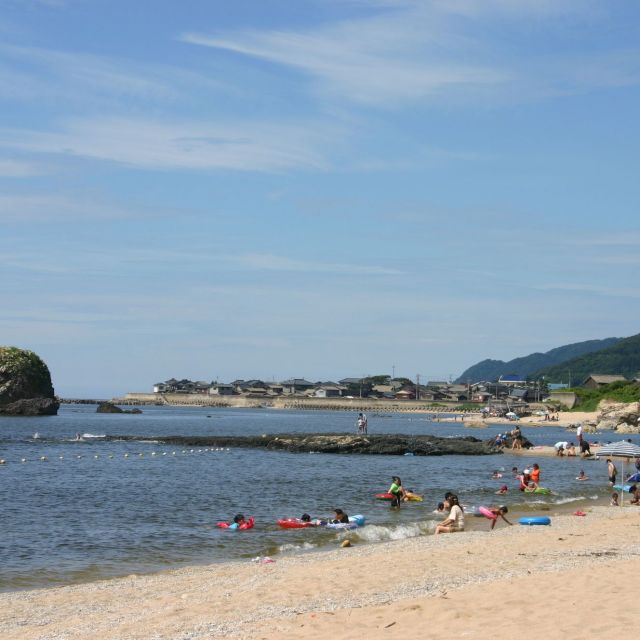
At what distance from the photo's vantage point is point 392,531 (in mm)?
28828

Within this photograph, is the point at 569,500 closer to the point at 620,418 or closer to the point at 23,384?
the point at 620,418

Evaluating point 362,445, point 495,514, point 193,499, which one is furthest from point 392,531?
point 362,445

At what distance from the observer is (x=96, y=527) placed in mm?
29828

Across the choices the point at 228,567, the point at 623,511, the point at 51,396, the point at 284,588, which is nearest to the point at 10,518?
the point at 228,567

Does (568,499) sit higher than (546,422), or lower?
higher

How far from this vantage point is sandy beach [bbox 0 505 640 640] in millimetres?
13133

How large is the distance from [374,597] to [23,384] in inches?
5367

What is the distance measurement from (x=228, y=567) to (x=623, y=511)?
1738 cm

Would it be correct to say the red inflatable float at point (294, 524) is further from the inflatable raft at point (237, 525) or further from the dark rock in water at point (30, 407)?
the dark rock in water at point (30, 407)

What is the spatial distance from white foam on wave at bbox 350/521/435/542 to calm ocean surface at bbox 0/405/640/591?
47 millimetres

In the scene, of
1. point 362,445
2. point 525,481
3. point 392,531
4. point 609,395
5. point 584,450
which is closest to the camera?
point 392,531

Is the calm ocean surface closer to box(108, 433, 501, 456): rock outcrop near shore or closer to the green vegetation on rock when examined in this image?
box(108, 433, 501, 456): rock outcrop near shore

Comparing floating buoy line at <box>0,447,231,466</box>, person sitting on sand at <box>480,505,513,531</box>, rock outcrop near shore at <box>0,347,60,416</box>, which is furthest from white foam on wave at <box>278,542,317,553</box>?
rock outcrop near shore at <box>0,347,60,416</box>

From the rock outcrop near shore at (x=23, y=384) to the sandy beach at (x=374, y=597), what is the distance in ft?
411
